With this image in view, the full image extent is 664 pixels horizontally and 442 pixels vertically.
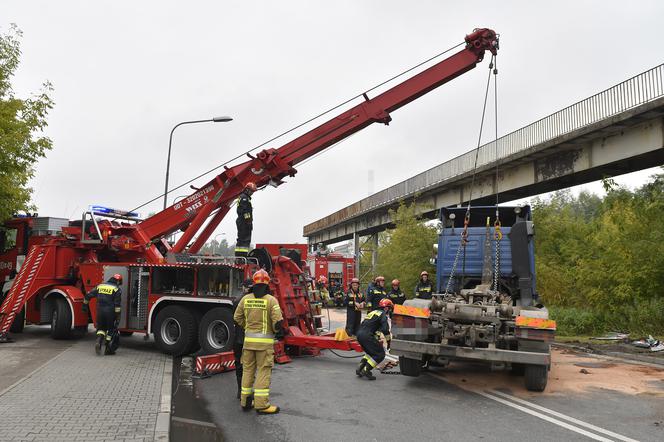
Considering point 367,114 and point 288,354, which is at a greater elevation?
point 367,114

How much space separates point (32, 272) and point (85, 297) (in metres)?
1.90

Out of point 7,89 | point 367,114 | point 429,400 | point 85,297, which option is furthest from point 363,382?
point 7,89

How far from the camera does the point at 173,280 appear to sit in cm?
1041

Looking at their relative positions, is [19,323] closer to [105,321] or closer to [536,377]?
[105,321]

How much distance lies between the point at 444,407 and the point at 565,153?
15.5 metres

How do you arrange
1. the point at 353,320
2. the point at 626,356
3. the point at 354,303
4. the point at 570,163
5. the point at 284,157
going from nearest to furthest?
the point at 626,356, the point at 284,157, the point at 354,303, the point at 353,320, the point at 570,163

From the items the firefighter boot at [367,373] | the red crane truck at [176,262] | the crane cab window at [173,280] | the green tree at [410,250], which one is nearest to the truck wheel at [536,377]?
the firefighter boot at [367,373]

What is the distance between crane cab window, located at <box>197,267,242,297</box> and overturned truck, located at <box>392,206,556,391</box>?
3446 millimetres

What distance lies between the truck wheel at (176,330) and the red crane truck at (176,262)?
2 centimetres

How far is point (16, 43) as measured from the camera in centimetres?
1294

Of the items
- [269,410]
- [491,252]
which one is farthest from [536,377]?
[269,410]

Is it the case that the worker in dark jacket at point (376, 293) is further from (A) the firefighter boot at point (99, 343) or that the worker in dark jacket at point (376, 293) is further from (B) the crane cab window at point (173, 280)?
(A) the firefighter boot at point (99, 343)

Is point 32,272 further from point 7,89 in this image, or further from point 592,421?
point 592,421

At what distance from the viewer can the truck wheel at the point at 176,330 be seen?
9.73 m
